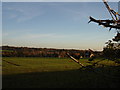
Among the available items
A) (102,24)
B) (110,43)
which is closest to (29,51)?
(110,43)

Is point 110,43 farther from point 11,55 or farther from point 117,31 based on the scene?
point 11,55

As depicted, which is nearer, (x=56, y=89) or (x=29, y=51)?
(x=56, y=89)

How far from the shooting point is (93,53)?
3.36 m

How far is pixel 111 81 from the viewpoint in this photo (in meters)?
3.27

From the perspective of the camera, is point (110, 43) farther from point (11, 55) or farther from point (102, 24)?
point (11, 55)

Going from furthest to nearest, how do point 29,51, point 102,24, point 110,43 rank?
point 29,51 → point 110,43 → point 102,24

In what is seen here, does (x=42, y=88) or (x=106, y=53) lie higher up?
(x=106, y=53)

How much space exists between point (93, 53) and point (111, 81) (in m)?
0.61

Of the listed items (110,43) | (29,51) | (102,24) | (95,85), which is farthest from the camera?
(29,51)

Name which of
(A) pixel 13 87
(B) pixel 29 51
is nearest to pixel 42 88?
(A) pixel 13 87

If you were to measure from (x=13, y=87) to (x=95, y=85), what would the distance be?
4.49 feet

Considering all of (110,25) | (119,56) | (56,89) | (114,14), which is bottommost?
(56,89)

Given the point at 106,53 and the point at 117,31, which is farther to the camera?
the point at 106,53

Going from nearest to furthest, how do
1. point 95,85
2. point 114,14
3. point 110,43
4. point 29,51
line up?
point 95,85 → point 114,14 → point 110,43 → point 29,51
